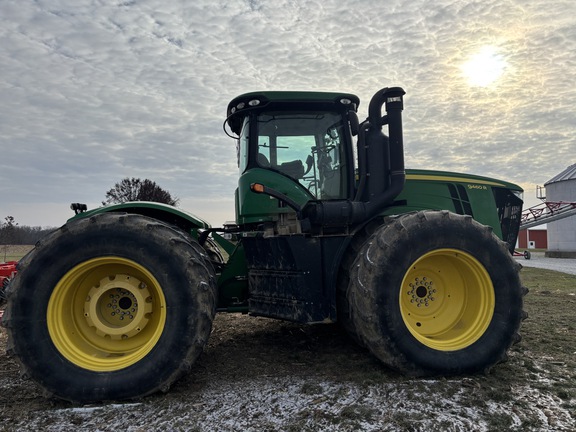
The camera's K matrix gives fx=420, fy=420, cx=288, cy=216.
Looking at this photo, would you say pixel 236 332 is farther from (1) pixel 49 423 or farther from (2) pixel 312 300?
(1) pixel 49 423

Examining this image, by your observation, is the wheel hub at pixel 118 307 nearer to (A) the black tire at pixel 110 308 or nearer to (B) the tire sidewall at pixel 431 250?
(A) the black tire at pixel 110 308

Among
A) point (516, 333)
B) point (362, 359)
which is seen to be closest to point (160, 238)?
point (362, 359)

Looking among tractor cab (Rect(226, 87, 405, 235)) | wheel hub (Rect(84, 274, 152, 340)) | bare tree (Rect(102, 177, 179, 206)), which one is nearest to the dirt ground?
wheel hub (Rect(84, 274, 152, 340))

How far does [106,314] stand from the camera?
370cm

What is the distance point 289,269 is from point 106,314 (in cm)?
167

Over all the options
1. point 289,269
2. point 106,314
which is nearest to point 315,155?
point 289,269

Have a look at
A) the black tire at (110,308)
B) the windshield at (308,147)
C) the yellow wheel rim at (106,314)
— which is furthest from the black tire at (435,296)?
the yellow wheel rim at (106,314)

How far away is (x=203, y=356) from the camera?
4.39 meters

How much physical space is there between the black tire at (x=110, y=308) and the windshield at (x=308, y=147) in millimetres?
1348

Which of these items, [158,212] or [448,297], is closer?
[448,297]

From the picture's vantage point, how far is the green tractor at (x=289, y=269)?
11.1 ft

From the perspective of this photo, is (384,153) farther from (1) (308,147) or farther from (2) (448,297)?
(2) (448,297)

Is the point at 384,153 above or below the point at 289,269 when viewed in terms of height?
above

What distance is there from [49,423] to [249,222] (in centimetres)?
238
